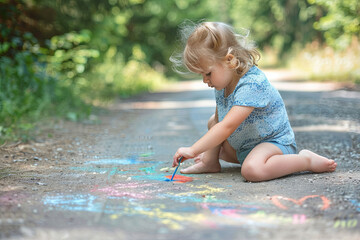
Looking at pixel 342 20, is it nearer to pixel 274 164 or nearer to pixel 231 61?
pixel 231 61

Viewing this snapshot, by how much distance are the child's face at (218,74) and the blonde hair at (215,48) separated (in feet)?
0.08

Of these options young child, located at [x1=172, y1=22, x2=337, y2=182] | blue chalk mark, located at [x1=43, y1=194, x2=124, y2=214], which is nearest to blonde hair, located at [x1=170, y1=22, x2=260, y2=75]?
young child, located at [x1=172, y1=22, x2=337, y2=182]

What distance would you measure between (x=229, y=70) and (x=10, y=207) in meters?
1.51

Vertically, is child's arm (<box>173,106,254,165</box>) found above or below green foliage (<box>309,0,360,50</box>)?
below

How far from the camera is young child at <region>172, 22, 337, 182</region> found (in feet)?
9.17

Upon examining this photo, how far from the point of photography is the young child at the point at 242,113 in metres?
2.79

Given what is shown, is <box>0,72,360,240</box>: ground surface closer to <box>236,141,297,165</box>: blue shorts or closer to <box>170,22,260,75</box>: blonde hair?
<box>236,141,297,165</box>: blue shorts

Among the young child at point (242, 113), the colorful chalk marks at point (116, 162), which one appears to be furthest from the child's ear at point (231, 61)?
the colorful chalk marks at point (116, 162)

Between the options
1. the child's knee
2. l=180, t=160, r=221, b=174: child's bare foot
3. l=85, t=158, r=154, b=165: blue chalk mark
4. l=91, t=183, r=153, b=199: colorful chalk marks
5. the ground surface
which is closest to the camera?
the ground surface

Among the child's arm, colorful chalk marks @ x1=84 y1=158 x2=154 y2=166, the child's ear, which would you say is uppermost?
the child's ear

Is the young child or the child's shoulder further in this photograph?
the child's shoulder

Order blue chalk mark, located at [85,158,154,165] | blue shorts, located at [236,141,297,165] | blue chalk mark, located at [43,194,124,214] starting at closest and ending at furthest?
blue chalk mark, located at [43,194,124,214], blue shorts, located at [236,141,297,165], blue chalk mark, located at [85,158,154,165]

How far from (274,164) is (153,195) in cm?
81

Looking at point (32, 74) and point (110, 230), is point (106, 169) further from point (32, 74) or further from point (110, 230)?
point (32, 74)
